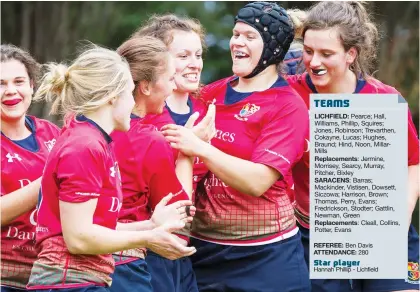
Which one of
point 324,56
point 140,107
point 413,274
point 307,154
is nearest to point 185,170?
point 140,107

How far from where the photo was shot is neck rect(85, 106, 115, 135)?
468cm

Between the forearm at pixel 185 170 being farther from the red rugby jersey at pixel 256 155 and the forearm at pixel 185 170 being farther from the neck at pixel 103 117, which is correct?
the neck at pixel 103 117

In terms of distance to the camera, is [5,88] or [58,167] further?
[5,88]

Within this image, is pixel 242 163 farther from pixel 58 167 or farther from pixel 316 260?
pixel 58 167

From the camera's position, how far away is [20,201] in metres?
5.30

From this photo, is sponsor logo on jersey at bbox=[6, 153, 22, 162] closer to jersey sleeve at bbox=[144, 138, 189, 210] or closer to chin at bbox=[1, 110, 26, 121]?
chin at bbox=[1, 110, 26, 121]

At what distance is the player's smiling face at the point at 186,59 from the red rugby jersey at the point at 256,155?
0.21 meters

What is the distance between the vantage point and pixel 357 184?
549cm

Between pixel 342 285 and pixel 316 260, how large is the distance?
0.37 metres

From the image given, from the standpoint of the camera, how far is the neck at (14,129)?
5.64 m

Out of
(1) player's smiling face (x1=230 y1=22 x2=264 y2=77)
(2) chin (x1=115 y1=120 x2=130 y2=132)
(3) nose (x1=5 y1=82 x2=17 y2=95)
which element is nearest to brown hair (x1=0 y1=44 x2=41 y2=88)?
(3) nose (x1=5 y1=82 x2=17 y2=95)

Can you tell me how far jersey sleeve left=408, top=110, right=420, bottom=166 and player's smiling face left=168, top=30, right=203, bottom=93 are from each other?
126 cm

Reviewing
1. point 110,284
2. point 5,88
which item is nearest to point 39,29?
point 5,88

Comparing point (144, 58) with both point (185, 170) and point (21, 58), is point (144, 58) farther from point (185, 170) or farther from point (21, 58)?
point (21, 58)
